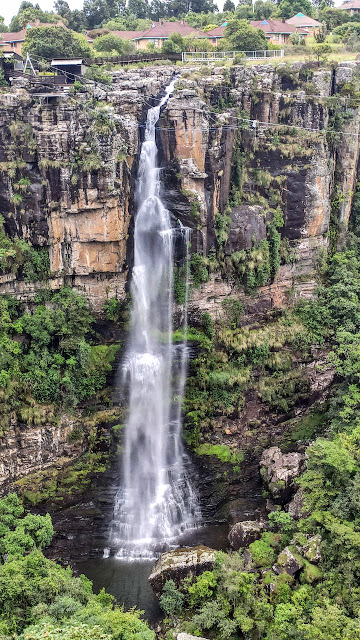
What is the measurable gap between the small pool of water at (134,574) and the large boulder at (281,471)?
241cm

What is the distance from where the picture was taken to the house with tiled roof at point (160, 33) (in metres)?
31.8

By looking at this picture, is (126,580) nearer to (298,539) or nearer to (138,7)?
(298,539)

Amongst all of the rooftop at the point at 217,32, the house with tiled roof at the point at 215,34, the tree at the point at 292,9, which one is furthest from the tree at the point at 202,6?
the house with tiled roof at the point at 215,34

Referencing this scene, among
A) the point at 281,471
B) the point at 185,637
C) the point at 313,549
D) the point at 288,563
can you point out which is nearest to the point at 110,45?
the point at 281,471

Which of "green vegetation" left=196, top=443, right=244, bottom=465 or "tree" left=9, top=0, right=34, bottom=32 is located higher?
"tree" left=9, top=0, right=34, bottom=32

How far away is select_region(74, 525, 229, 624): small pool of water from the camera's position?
61.3ft

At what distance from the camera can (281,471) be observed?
2166 cm

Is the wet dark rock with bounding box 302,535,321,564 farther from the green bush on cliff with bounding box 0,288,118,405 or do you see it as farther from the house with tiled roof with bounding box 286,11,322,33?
the house with tiled roof with bounding box 286,11,322,33

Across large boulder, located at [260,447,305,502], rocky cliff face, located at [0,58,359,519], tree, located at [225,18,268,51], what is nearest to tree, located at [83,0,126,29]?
tree, located at [225,18,268,51]

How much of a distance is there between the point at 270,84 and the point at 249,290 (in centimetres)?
890

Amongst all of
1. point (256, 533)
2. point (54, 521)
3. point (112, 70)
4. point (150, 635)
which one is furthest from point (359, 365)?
point (112, 70)

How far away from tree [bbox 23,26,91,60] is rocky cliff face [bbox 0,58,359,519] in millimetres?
4227

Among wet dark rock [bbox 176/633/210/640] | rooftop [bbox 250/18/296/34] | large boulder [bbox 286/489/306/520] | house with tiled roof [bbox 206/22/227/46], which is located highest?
rooftop [bbox 250/18/296/34]

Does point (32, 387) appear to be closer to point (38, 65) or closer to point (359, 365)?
point (359, 365)
